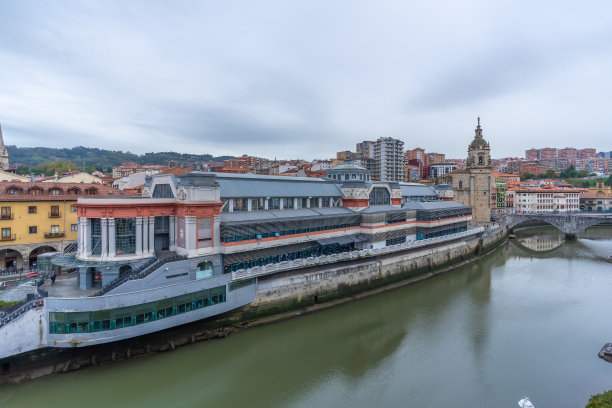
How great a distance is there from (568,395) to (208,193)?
23419 mm

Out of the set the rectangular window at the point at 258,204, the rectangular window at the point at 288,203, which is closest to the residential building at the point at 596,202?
the rectangular window at the point at 288,203

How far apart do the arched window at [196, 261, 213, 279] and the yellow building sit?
1602 centimetres

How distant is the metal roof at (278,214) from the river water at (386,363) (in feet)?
26.1

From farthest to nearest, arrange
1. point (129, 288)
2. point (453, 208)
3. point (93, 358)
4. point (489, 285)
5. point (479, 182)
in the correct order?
point (479, 182) → point (453, 208) → point (489, 285) → point (129, 288) → point (93, 358)

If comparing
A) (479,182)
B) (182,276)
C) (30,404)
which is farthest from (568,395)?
(479,182)

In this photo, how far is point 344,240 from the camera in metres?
31.2

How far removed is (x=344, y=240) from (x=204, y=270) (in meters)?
13.6

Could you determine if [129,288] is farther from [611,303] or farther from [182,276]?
[611,303]

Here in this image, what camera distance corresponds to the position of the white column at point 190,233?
2189 cm

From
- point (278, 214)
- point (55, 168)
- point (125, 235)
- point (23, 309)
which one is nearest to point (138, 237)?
point (125, 235)

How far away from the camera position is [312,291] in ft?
87.1

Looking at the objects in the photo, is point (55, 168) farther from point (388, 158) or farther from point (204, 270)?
point (388, 158)

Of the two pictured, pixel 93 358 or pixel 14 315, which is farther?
pixel 93 358

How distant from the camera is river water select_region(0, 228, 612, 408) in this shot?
1634cm
